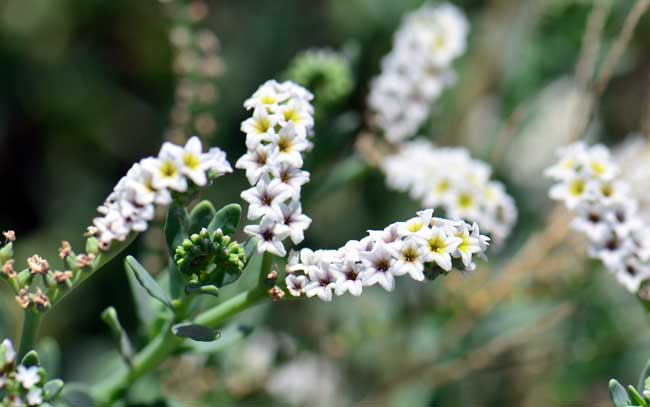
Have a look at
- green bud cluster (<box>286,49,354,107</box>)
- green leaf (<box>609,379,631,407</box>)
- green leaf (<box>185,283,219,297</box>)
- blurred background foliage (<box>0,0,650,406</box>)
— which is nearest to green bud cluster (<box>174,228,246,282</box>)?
green leaf (<box>185,283,219,297</box>)

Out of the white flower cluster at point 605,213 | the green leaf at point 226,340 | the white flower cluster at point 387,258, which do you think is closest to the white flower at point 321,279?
the white flower cluster at point 387,258

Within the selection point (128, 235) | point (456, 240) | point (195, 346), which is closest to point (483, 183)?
point (456, 240)

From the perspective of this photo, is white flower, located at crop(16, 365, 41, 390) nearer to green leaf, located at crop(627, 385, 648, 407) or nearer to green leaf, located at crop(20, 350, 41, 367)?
green leaf, located at crop(20, 350, 41, 367)

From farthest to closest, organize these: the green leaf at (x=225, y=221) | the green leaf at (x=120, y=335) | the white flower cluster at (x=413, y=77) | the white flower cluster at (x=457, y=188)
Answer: the white flower cluster at (x=413, y=77)
the white flower cluster at (x=457, y=188)
the green leaf at (x=120, y=335)
the green leaf at (x=225, y=221)

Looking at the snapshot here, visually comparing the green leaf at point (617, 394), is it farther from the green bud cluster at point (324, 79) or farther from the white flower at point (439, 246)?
the green bud cluster at point (324, 79)

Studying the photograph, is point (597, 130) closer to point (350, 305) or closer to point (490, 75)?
point (490, 75)

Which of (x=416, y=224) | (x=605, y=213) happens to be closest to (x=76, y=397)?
(x=416, y=224)
